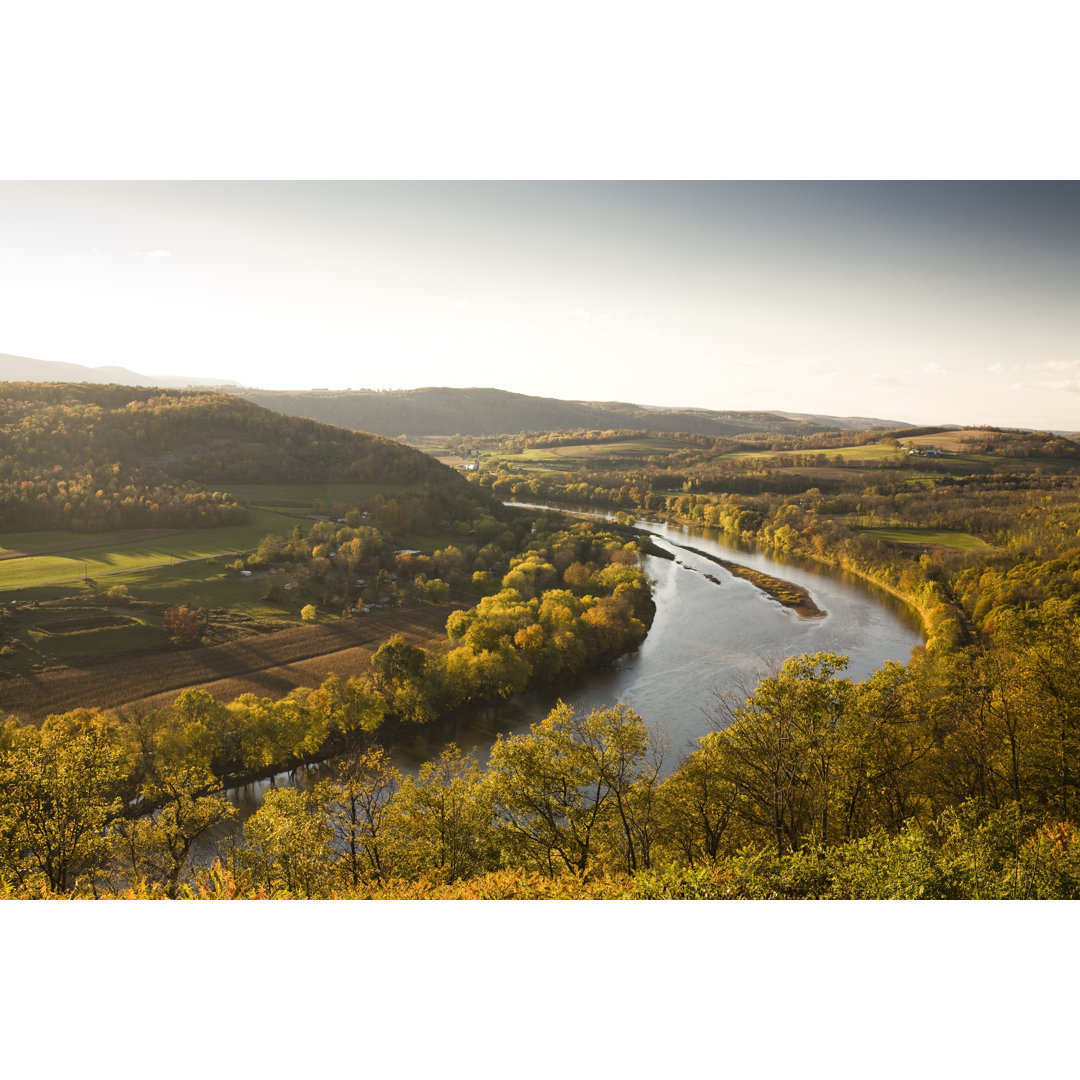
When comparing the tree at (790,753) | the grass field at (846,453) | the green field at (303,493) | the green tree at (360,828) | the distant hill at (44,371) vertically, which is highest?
the grass field at (846,453)

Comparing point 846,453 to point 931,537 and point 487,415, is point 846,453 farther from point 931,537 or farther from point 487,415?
point 487,415

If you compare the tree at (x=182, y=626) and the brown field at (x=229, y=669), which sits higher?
the tree at (x=182, y=626)

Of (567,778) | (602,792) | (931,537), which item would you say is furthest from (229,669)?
(931,537)

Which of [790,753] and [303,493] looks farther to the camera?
[303,493]

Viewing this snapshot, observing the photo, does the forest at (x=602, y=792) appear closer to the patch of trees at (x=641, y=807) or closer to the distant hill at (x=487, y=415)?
the patch of trees at (x=641, y=807)

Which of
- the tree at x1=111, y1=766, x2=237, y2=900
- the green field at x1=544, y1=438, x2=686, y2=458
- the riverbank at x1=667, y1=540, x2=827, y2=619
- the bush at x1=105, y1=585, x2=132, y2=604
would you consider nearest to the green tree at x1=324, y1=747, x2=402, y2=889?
the tree at x1=111, y1=766, x2=237, y2=900

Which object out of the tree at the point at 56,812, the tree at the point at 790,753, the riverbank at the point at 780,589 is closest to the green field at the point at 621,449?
the riverbank at the point at 780,589

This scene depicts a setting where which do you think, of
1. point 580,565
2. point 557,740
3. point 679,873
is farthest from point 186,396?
point 679,873
